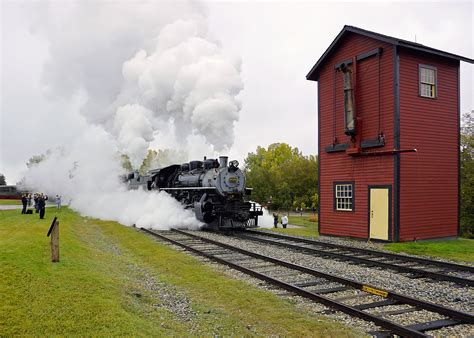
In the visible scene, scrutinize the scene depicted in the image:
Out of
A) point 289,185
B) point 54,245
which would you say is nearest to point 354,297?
point 54,245

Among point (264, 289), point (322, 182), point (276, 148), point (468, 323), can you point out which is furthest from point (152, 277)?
point (276, 148)

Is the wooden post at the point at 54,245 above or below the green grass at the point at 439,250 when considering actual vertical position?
above

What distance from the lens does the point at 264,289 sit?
791 centimetres

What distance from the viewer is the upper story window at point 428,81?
52.5ft

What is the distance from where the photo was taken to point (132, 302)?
680cm

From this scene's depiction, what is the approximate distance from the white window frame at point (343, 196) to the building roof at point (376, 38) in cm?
531

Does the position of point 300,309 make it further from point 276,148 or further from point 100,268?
point 276,148

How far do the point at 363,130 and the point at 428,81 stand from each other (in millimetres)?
3161

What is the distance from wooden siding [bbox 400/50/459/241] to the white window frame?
7.27 feet

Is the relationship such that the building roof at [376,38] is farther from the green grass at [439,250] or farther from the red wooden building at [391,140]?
the green grass at [439,250]

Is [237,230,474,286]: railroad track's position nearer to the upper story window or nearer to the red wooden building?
the red wooden building

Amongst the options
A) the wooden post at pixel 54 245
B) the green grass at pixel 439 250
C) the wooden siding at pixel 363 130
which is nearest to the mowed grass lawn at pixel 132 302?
the wooden post at pixel 54 245

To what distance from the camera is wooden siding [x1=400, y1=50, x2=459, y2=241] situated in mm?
15047

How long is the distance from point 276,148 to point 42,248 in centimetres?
4906
